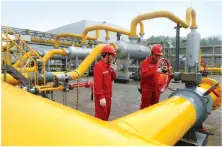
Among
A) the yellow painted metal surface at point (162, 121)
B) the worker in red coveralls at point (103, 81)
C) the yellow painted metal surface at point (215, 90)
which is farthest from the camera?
the yellow painted metal surface at point (215, 90)

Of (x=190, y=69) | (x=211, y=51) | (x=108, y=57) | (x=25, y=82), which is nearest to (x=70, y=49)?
(x=25, y=82)

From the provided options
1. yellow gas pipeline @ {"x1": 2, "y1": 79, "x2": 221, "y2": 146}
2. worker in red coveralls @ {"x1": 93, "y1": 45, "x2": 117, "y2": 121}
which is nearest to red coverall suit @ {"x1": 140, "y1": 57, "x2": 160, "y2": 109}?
worker in red coveralls @ {"x1": 93, "y1": 45, "x2": 117, "y2": 121}

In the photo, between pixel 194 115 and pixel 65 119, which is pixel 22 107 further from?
pixel 194 115

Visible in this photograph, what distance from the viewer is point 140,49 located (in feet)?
34.2

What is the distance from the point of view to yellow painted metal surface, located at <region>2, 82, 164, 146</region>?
763 mm

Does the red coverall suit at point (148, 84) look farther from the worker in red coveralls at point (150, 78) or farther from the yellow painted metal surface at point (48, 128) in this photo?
the yellow painted metal surface at point (48, 128)

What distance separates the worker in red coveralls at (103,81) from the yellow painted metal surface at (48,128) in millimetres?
1934

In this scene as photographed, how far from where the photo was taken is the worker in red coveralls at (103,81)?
293 cm

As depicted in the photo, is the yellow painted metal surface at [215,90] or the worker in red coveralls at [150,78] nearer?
the yellow painted metal surface at [215,90]

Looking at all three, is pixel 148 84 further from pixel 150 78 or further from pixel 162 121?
Result: pixel 162 121

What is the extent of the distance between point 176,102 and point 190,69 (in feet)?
8.95

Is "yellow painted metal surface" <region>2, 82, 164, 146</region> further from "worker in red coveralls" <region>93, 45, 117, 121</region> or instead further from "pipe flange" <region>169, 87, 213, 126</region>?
"worker in red coveralls" <region>93, 45, 117, 121</region>

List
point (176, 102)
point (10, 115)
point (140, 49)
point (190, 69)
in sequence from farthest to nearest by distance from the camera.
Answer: point (140, 49) → point (190, 69) → point (176, 102) → point (10, 115)

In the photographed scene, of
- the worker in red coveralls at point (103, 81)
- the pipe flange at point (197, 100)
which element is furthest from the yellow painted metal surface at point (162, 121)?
the worker in red coveralls at point (103, 81)
